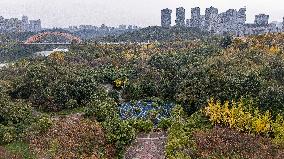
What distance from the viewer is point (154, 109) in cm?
3488

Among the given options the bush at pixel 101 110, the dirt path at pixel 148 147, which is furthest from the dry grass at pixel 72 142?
the bush at pixel 101 110

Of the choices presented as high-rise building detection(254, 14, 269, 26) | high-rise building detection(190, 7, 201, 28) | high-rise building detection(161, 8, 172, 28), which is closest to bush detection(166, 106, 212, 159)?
high-rise building detection(254, 14, 269, 26)

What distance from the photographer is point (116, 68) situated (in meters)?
49.2

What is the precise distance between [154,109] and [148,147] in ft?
26.1

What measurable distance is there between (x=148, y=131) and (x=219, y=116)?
493 centimetres

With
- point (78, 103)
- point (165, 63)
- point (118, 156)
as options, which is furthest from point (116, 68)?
point (118, 156)

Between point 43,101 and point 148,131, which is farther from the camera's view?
point 43,101

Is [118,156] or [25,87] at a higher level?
[25,87]

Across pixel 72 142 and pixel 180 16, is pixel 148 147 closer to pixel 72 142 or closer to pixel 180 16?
pixel 72 142

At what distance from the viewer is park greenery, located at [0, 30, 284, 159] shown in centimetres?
2597

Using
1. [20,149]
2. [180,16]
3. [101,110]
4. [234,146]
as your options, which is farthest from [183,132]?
[180,16]

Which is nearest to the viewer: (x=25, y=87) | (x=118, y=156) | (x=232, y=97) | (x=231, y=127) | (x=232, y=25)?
(x=118, y=156)

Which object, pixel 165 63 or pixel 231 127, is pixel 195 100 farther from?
pixel 165 63

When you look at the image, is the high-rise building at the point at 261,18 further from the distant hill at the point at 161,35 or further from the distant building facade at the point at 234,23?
the distant hill at the point at 161,35
